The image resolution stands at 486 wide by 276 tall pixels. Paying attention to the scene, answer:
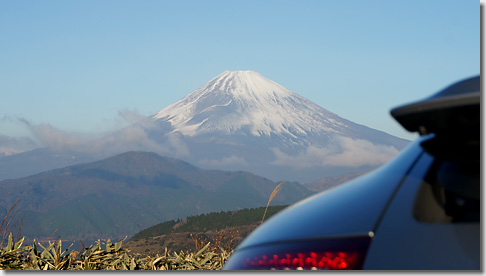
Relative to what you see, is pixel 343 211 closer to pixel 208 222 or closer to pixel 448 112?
pixel 448 112

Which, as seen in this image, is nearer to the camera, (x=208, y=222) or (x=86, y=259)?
(x=86, y=259)

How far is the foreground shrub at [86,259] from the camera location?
4934 mm

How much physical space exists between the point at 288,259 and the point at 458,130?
486 millimetres

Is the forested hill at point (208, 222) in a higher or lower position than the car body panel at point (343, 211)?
lower

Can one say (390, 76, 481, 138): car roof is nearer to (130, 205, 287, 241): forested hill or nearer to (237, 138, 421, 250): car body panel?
(237, 138, 421, 250): car body panel

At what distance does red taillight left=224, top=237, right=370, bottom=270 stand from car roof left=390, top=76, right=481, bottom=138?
12.7 inches

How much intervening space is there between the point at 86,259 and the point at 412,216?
4.23 meters

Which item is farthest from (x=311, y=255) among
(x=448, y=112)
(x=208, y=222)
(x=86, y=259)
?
(x=208, y=222)

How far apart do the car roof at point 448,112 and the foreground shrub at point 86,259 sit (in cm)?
400

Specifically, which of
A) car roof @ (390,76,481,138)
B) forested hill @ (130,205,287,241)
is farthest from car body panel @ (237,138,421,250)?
forested hill @ (130,205,287,241)

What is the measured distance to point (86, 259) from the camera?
16.3 feet

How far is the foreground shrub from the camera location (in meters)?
4.93

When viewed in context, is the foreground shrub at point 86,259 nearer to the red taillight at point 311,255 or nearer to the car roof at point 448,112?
the red taillight at point 311,255

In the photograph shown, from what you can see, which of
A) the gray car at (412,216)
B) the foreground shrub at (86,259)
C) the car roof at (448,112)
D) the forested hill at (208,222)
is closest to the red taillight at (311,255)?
the gray car at (412,216)
